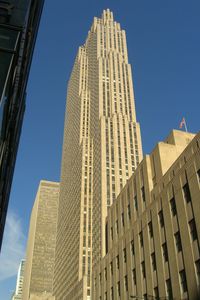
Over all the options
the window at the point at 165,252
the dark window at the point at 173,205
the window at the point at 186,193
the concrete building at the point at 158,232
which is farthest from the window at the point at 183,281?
the window at the point at 186,193

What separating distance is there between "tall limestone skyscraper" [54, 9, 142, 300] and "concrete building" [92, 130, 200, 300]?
55438 mm

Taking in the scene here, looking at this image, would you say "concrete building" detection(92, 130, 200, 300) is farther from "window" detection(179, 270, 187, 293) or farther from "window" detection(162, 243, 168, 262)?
"window" detection(162, 243, 168, 262)

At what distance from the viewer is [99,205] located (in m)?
122

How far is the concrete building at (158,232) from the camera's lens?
3347cm

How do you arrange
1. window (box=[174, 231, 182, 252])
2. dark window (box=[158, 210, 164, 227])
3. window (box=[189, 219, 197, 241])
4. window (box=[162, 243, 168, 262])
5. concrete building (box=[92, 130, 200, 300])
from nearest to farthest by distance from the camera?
window (box=[189, 219, 197, 241]), concrete building (box=[92, 130, 200, 300]), window (box=[174, 231, 182, 252]), window (box=[162, 243, 168, 262]), dark window (box=[158, 210, 164, 227])

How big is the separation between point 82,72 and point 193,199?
168 metres

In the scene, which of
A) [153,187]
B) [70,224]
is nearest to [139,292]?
[153,187]

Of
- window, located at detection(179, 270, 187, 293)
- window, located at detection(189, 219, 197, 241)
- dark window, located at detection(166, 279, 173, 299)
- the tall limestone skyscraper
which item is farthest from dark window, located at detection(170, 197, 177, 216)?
the tall limestone skyscraper

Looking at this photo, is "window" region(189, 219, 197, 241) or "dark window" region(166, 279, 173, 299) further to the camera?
"dark window" region(166, 279, 173, 299)

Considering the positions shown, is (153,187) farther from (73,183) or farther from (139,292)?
(73,183)

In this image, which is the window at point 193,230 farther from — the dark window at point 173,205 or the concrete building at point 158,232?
the dark window at point 173,205

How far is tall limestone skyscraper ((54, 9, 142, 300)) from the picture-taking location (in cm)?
12081

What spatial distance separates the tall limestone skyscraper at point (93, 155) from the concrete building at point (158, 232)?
5544cm

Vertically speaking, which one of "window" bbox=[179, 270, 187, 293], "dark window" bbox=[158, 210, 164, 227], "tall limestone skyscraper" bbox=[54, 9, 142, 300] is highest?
"tall limestone skyscraper" bbox=[54, 9, 142, 300]
